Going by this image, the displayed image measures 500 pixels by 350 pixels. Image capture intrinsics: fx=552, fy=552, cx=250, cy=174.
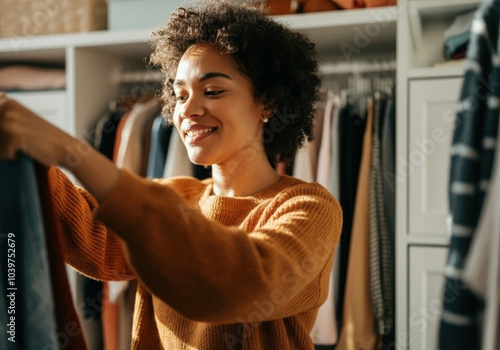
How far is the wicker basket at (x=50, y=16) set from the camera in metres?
1.90

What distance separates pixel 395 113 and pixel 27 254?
4.02 ft

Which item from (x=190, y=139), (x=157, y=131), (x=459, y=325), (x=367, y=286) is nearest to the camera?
(x=459, y=325)

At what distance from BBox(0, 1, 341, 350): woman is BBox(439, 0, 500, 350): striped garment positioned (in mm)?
223

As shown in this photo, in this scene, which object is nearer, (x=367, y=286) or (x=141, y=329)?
(x=141, y=329)

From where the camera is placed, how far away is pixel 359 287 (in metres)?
1.58

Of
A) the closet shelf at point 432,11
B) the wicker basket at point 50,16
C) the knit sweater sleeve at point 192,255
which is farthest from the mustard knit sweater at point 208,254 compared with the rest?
the wicker basket at point 50,16

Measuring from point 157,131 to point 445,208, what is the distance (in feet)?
2.96

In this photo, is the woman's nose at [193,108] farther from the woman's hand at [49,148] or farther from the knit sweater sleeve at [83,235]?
the woman's hand at [49,148]

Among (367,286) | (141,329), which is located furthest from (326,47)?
(141,329)

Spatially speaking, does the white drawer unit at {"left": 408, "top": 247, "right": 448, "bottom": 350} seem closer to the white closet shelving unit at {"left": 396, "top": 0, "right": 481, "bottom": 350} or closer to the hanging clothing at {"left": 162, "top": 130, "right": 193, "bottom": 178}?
the white closet shelving unit at {"left": 396, "top": 0, "right": 481, "bottom": 350}

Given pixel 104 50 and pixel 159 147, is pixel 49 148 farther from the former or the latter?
pixel 104 50

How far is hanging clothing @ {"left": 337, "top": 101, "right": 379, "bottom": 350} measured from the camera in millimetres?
1575

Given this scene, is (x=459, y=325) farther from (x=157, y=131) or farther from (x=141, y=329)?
(x=157, y=131)

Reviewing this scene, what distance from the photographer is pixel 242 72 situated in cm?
110
